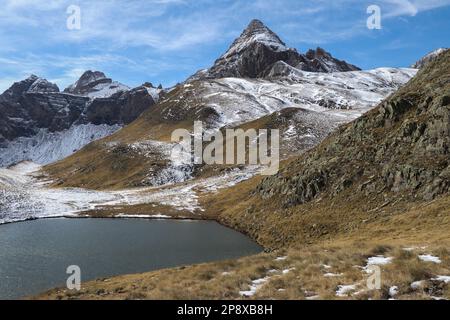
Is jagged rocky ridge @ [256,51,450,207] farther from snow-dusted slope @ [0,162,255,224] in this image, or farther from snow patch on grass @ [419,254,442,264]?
snow-dusted slope @ [0,162,255,224]

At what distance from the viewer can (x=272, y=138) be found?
161m

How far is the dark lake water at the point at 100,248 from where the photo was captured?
157ft

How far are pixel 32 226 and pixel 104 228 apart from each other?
1500 centimetres

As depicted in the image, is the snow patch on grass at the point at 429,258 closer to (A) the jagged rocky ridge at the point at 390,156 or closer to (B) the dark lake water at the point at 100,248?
(A) the jagged rocky ridge at the point at 390,156

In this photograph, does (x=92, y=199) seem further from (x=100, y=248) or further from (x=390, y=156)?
(x=390, y=156)

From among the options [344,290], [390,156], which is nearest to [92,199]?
[390,156]

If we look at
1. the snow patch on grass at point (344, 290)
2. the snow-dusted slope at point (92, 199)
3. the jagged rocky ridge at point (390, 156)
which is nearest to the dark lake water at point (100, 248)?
the snow-dusted slope at point (92, 199)

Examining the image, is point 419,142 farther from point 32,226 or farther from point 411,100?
point 32,226

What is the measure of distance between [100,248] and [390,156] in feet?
140

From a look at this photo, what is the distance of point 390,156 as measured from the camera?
6309 cm

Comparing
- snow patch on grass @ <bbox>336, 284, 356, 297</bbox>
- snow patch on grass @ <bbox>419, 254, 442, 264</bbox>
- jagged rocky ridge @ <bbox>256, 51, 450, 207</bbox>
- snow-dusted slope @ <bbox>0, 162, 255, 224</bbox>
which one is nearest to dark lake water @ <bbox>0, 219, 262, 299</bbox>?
snow-dusted slope @ <bbox>0, 162, 255, 224</bbox>

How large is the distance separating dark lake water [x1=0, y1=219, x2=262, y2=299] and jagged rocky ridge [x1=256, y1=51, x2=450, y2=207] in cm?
1417

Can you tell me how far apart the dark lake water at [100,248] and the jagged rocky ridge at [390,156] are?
1417cm
